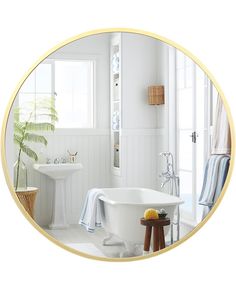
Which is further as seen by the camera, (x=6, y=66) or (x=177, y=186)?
(x=177, y=186)

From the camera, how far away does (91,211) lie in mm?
2082

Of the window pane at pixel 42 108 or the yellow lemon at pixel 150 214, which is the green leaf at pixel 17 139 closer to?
the window pane at pixel 42 108

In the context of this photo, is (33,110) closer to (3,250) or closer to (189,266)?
(3,250)

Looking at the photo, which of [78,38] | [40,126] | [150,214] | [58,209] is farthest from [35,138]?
[150,214]

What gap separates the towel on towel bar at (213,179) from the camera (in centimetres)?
222

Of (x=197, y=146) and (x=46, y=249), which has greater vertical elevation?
(x=197, y=146)

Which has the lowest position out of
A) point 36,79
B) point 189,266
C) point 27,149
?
point 189,266

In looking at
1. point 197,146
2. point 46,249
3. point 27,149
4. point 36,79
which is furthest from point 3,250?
point 197,146

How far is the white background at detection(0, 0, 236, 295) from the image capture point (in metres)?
2.04

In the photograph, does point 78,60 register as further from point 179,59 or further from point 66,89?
point 179,59

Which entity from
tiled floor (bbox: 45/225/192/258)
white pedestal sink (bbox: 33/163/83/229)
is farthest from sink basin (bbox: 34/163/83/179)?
tiled floor (bbox: 45/225/192/258)

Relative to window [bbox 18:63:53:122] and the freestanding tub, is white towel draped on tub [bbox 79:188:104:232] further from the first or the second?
window [bbox 18:63:53:122]

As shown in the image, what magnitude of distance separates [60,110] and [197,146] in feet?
1.96

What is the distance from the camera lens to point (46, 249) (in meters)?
2.11
